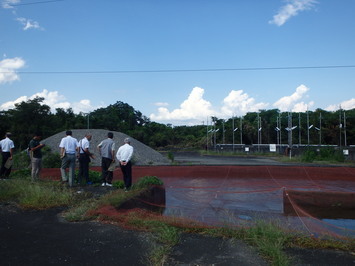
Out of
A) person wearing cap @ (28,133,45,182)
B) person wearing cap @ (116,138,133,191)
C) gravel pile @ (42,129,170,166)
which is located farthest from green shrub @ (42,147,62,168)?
person wearing cap @ (116,138,133,191)

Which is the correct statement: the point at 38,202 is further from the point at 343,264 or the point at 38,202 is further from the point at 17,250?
the point at 343,264

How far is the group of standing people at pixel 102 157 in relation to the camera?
8531 mm

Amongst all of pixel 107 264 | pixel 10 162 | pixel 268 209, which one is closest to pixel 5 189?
pixel 10 162

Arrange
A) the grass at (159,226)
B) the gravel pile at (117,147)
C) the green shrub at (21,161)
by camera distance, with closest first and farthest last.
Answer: the grass at (159,226), the green shrub at (21,161), the gravel pile at (117,147)

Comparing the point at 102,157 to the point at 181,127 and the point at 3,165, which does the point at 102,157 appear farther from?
the point at 181,127

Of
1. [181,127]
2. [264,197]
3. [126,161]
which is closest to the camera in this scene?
[126,161]

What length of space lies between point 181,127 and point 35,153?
3371 inches

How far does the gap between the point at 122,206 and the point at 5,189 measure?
330cm

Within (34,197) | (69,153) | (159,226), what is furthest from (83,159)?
(159,226)

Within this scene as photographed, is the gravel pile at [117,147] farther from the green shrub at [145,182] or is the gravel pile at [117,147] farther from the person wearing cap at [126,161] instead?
the person wearing cap at [126,161]

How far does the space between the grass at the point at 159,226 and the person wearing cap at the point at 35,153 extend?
1.95 meters

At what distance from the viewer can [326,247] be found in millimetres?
4254

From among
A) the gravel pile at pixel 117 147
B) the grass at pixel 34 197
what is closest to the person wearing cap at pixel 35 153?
the grass at pixel 34 197

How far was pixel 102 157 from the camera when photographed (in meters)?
9.39
